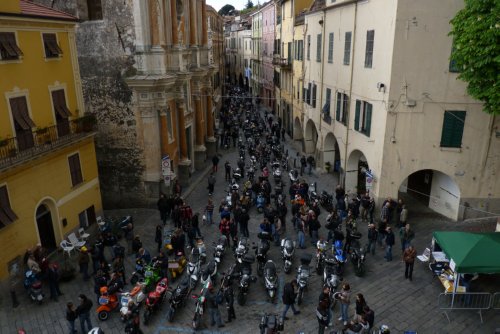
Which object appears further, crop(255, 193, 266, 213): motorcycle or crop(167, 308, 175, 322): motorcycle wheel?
crop(255, 193, 266, 213): motorcycle

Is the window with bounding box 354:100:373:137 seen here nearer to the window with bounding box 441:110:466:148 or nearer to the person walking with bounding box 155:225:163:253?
the window with bounding box 441:110:466:148

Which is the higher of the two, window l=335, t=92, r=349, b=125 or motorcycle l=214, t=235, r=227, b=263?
window l=335, t=92, r=349, b=125

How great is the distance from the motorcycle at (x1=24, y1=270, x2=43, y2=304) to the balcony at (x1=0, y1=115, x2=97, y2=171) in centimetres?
385

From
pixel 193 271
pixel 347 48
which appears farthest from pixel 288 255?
pixel 347 48

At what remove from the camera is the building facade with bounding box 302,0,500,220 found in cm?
1777

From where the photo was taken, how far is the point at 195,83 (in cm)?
3052

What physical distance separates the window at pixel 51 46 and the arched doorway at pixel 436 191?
17607 millimetres

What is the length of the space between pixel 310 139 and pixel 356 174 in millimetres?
10353

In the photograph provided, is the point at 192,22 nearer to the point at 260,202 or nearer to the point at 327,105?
the point at 327,105

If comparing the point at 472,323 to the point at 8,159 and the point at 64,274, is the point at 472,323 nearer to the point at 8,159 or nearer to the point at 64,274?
the point at 64,274

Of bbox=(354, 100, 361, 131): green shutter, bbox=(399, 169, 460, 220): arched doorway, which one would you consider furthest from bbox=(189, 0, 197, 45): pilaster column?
bbox=(399, 169, 460, 220): arched doorway

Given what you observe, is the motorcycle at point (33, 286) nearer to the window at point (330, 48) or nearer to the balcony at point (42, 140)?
the balcony at point (42, 140)

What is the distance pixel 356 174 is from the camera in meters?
24.6

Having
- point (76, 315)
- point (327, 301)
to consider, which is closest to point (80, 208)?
point (76, 315)
